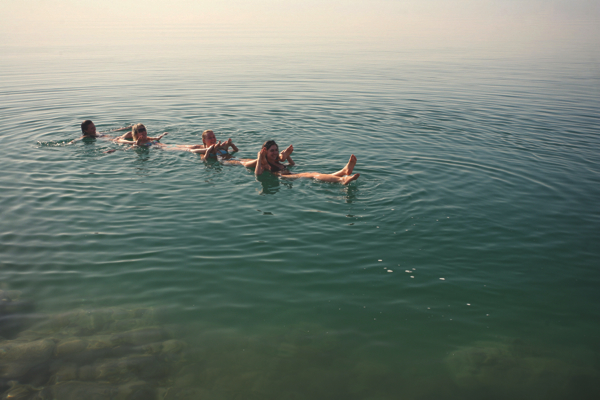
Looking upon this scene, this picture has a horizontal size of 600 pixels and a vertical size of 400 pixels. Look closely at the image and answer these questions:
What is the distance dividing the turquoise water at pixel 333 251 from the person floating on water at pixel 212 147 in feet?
1.38

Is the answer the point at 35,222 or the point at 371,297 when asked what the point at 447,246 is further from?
the point at 35,222

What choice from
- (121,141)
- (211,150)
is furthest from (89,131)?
(211,150)

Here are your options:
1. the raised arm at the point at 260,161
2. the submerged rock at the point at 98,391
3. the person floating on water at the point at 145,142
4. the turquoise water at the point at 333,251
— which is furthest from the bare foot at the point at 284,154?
the submerged rock at the point at 98,391

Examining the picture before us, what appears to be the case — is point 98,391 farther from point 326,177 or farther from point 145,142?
point 145,142

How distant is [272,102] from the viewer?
2247cm

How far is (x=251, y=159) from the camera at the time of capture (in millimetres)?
13742

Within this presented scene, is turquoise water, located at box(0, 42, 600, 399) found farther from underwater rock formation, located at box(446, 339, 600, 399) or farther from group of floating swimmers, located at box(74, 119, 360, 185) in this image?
group of floating swimmers, located at box(74, 119, 360, 185)

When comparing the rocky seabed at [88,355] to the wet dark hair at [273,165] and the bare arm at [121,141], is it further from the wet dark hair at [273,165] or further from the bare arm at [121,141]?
the bare arm at [121,141]

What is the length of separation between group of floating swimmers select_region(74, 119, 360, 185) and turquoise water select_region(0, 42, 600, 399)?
13.7 inches

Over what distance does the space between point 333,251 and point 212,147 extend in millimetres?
6479

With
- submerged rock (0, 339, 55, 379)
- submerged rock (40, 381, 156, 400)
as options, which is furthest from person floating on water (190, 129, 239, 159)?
submerged rock (40, 381, 156, 400)

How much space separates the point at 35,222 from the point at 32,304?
3.12 metres

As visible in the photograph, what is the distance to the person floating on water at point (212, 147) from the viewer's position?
13.3 metres

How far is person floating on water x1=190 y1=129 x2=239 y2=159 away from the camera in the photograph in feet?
43.5
